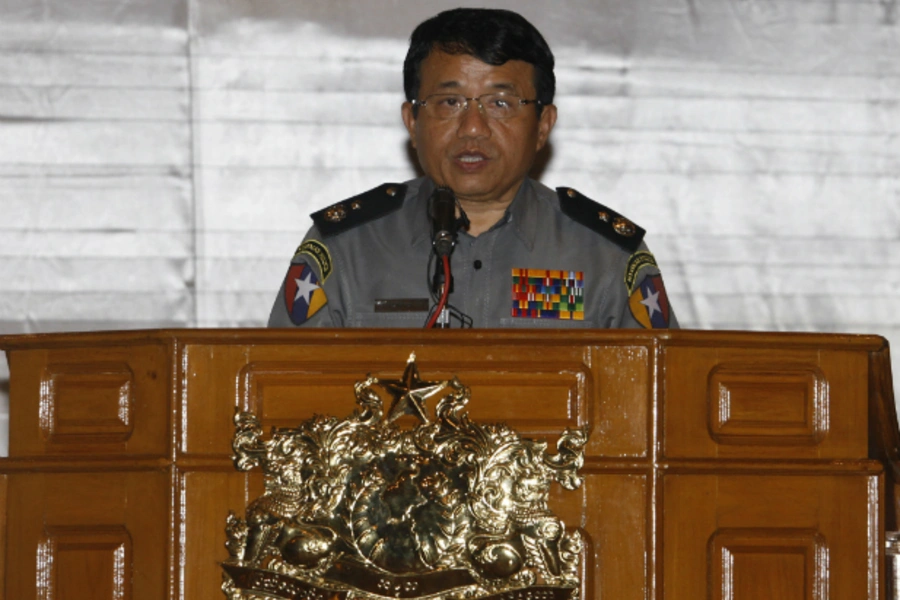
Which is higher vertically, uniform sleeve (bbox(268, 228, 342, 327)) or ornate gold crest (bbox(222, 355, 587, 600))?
uniform sleeve (bbox(268, 228, 342, 327))

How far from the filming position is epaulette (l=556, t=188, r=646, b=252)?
2973 millimetres

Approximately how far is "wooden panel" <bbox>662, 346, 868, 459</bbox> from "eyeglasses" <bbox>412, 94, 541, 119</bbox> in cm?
101

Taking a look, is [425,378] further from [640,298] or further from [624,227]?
[624,227]

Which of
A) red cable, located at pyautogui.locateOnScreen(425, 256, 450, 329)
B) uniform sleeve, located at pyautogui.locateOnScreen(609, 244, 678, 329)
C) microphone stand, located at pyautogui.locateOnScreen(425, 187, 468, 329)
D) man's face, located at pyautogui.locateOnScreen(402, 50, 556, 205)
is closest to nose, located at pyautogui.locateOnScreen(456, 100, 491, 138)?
man's face, located at pyautogui.locateOnScreen(402, 50, 556, 205)

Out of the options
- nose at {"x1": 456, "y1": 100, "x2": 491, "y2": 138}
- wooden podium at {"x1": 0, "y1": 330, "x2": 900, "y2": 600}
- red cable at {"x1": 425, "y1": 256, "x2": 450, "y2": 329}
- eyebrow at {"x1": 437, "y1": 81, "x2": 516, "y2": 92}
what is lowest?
wooden podium at {"x1": 0, "y1": 330, "x2": 900, "y2": 600}

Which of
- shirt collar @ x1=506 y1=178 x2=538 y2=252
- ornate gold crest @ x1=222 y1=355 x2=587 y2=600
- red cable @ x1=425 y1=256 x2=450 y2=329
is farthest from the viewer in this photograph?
shirt collar @ x1=506 y1=178 x2=538 y2=252

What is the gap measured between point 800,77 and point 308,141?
4.56ft

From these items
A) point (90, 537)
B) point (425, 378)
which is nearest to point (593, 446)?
point (425, 378)

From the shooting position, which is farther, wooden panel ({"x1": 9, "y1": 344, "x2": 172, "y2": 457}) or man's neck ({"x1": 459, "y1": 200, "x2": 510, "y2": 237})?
man's neck ({"x1": 459, "y1": 200, "x2": 510, "y2": 237})

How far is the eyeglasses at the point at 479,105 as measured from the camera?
2871 millimetres

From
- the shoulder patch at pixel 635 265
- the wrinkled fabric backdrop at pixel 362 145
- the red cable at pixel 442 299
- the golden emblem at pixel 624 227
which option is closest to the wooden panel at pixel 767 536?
the red cable at pixel 442 299

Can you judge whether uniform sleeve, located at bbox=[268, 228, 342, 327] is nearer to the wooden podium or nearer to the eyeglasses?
the eyeglasses

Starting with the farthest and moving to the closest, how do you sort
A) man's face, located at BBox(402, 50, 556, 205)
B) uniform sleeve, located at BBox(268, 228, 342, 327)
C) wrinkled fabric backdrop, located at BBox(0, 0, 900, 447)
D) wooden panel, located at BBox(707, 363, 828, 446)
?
1. wrinkled fabric backdrop, located at BBox(0, 0, 900, 447)
2. man's face, located at BBox(402, 50, 556, 205)
3. uniform sleeve, located at BBox(268, 228, 342, 327)
4. wooden panel, located at BBox(707, 363, 828, 446)

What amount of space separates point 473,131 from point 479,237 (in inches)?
9.7
